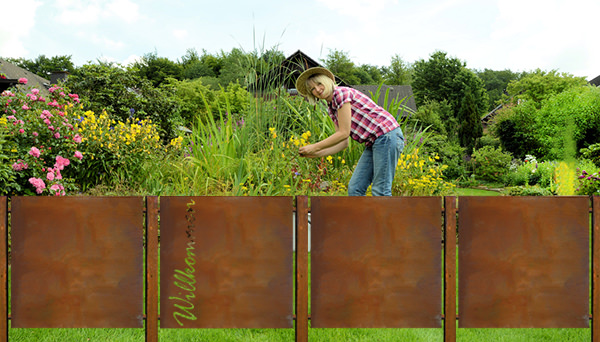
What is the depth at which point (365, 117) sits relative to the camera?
3254mm

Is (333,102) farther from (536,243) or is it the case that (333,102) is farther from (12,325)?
(12,325)

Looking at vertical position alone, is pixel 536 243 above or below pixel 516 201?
below

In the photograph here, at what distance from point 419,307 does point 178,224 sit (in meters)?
1.41

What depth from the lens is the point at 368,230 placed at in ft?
7.79

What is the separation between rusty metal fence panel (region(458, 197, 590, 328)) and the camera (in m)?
2.40

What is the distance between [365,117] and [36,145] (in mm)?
3436

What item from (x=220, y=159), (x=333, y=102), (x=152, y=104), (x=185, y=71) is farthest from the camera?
(x=185, y=71)

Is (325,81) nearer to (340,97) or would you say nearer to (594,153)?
(340,97)

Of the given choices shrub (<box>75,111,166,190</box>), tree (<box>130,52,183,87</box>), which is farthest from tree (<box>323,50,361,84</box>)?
shrub (<box>75,111,166,190</box>)

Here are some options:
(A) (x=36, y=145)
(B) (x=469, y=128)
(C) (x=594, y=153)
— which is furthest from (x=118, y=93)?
(B) (x=469, y=128)

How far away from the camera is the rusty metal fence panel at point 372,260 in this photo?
2.38 metres

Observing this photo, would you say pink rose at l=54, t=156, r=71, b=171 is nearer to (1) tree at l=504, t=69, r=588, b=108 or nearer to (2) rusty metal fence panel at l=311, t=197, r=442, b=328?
(2) rusty metal fence panel at l=311, t=197, r=442, b=328

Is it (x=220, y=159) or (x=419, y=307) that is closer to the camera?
(x=419, y=307)

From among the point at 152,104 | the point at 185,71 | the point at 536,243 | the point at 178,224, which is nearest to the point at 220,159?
the point at 178,224
